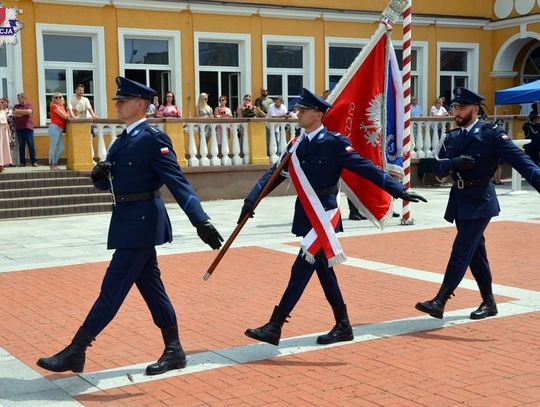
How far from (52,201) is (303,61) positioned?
33.7ft

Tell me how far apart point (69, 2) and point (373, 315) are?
1468 cm

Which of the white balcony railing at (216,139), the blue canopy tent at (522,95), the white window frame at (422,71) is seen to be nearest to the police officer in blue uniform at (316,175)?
the white balcony railing at (216,139)

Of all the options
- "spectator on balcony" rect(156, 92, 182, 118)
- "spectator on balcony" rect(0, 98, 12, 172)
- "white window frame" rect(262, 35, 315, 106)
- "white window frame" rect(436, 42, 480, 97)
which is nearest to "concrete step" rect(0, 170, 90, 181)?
"spectator on balcony" rect(0, 98, 12, 172)

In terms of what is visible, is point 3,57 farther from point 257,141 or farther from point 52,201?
point 257,141

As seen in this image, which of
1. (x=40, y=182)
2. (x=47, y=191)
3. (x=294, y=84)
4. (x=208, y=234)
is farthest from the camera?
(x=294, y=84)

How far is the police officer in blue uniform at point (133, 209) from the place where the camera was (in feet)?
16.5

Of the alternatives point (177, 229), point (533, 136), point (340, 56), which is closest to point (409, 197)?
point (177, 229)

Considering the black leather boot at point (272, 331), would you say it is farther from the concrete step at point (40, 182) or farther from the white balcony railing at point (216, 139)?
the white balcony railing at point (216, 139)

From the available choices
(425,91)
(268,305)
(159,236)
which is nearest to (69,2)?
(425,91)

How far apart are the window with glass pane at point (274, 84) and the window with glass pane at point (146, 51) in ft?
10.4

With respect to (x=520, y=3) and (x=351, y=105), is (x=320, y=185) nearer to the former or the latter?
(x=351, y=105)

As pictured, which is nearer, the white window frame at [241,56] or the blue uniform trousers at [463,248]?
the blue uniform trousers at [463,248]

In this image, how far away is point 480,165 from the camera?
6.48 meters

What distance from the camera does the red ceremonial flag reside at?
9258 millimetres
